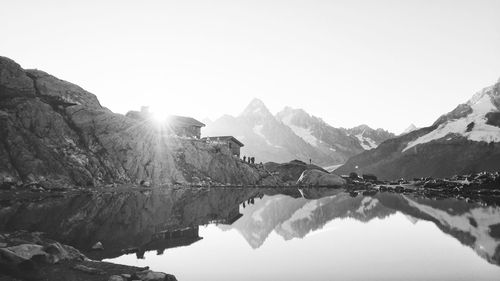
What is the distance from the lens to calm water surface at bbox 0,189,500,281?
15.2 meters

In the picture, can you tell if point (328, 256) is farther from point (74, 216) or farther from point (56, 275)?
point (74, 216)

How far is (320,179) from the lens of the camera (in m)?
100

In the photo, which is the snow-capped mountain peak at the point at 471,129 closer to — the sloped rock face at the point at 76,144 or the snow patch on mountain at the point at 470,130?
the snow patch on mountain at the point at 470,130

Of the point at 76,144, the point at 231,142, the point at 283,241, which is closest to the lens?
the point at 283,241

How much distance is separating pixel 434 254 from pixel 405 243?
10.6 ft

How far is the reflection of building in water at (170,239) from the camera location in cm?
1851

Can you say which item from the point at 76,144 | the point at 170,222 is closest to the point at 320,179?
the point at 76,144

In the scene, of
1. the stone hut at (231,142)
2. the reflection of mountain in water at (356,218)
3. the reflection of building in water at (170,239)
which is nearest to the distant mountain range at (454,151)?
the stone hut at (231,142)

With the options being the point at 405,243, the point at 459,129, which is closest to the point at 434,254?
the point at 405,243

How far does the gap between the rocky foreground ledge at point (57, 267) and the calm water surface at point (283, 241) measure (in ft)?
4.51

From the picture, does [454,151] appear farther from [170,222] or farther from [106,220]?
[106,220]

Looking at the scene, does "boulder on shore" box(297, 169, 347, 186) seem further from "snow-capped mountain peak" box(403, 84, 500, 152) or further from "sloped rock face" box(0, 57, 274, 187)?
"snow-capped mountain peak" box(403, 84, 500, 152)

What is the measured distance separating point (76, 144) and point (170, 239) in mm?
48068

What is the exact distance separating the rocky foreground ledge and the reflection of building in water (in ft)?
9.06
